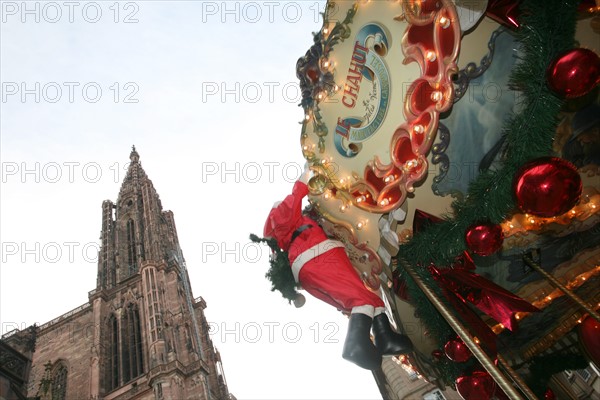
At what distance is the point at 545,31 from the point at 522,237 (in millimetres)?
2561

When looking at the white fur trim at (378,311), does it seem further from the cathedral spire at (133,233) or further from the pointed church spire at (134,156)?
the pointed church spire at (134,156)

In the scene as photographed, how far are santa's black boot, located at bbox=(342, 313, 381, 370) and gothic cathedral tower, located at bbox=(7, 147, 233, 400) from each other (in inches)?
776

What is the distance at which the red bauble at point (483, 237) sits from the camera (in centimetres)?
376

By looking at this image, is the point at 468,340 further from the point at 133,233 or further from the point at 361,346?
the point at 133,233

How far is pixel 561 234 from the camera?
189 inches

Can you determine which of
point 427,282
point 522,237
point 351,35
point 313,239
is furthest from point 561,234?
point 351,35

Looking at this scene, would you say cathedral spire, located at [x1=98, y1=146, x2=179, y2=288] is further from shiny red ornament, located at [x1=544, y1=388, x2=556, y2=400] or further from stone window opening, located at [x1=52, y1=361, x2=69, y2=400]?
shiny red ornament, located at [x1=544, y1=388, x2=556, y2=400]

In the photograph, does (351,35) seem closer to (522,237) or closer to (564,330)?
(522,237)

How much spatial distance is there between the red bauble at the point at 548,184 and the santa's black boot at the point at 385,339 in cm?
212

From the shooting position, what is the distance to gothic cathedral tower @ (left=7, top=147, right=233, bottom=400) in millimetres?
23516

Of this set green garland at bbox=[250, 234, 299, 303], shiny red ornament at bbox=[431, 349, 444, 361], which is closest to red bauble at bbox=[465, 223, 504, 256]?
green garland at bbox=[250, 234, 299, 303]

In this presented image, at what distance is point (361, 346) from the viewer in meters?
4.33

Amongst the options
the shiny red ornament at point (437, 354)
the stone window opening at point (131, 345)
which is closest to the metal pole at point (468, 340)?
the shiny red ornament at point (437, 354)

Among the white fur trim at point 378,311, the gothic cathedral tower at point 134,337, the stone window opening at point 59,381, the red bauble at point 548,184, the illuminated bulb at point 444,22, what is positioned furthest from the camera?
the stone window opening at point 59,381
